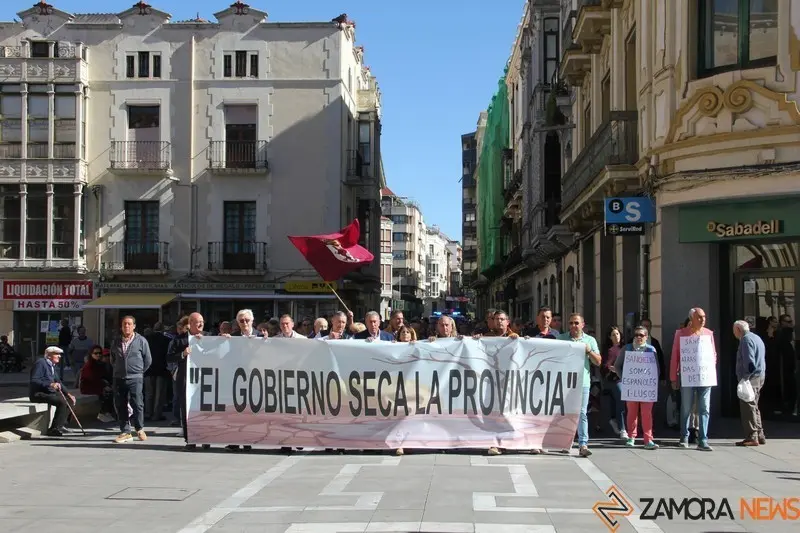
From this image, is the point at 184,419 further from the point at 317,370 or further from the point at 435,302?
the point at 435,302

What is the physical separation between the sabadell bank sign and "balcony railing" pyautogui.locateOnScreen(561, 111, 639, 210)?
2091cm

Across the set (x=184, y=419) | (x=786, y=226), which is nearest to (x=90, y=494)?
(x=184, y=419)

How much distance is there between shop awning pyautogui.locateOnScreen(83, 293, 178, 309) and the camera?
3297cm

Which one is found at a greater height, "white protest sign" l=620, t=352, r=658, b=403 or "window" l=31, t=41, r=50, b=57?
"window" l=31, t=41, r=50, b=57

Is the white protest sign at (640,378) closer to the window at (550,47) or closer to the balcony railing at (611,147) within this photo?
the balcony railing at (611,147)

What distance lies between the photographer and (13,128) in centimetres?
3406

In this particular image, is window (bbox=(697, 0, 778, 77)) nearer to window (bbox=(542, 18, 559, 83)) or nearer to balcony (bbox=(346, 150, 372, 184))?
window (bbox=(542, 18, 559, 83))

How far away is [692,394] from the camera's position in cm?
1220

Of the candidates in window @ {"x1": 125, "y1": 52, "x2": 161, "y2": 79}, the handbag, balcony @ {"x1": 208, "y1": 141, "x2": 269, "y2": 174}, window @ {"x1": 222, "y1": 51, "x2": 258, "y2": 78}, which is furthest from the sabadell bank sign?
the handbag

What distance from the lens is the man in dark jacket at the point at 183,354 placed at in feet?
39.5

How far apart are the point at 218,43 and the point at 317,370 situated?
25.6 metres

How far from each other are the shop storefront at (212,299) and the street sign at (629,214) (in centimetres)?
1944

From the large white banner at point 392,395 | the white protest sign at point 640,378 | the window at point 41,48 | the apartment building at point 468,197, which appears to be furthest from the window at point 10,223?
the apartment building at point 468,197

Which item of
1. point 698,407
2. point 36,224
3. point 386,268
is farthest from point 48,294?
point 386,268
